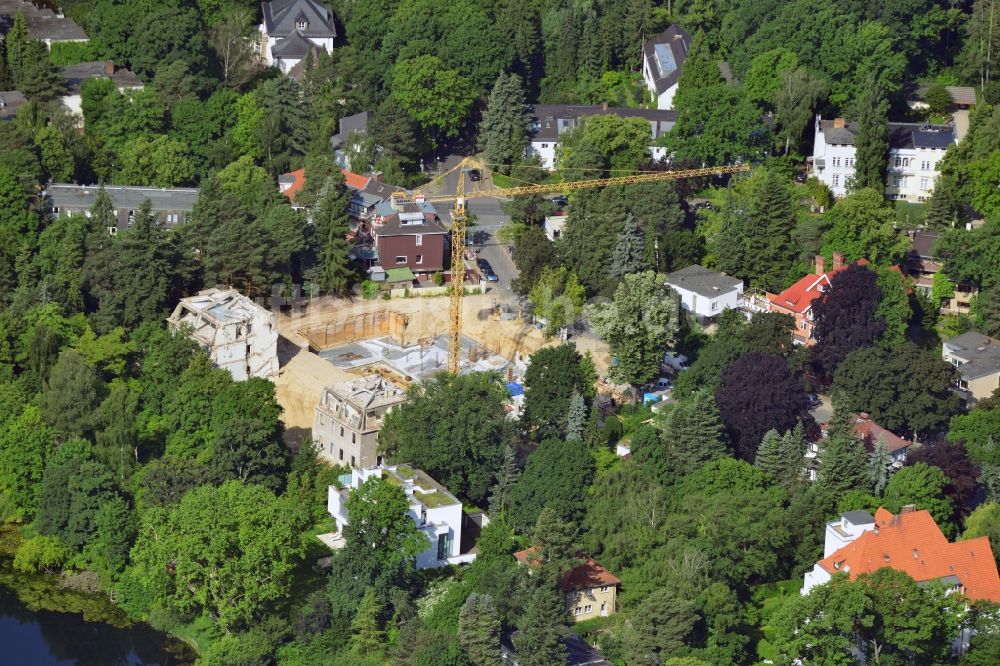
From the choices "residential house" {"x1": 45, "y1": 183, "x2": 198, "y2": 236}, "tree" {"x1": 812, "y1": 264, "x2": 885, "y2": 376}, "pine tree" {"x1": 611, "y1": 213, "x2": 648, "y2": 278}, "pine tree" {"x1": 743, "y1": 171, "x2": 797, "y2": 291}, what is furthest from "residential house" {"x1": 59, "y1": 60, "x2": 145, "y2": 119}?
"tree" {"x1": 812, "y1": 264, "x2": 885, "y2": 376}

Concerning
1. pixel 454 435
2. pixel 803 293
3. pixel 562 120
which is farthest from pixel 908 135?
pixel 454 435

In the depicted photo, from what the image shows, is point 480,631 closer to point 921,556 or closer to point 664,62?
point 921,556

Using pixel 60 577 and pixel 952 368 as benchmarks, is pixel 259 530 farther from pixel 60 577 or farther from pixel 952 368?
pixel 952 368

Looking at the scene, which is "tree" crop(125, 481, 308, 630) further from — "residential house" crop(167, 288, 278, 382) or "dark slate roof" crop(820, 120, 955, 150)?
"dark slate roof" crop(820, 120, 955, 150)

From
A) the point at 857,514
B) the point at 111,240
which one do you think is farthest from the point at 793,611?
the point at 111,240

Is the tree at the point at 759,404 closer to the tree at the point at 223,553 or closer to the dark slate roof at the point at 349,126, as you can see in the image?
the tree at the point at 223,553

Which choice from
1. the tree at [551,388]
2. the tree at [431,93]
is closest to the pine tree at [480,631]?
the tree at [551,388]
